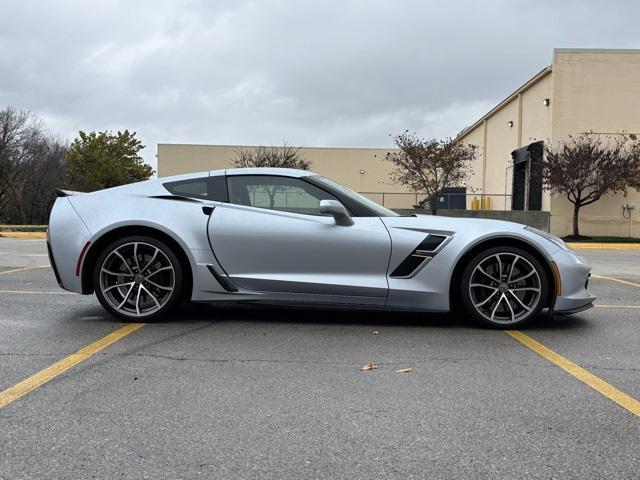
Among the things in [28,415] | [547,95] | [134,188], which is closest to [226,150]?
[547,95]

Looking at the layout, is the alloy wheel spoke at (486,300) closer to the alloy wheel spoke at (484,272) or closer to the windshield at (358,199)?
the alloy wheel spoke at (484,272)

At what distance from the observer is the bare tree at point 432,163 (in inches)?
1097

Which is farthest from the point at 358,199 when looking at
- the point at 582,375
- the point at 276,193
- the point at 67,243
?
the point at 67,243

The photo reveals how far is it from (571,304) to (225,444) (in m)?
3.50

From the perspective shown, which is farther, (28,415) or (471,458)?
(28,415)

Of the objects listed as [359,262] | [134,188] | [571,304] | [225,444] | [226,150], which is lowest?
[225,444]

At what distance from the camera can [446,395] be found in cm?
333

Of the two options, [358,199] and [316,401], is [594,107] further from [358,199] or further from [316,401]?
[316,401]

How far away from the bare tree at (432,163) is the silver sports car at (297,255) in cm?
2307

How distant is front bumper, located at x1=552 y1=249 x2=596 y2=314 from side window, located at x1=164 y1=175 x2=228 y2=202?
9.86 ft

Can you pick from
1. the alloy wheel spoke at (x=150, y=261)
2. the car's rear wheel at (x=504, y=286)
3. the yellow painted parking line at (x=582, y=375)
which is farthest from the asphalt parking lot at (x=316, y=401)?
the alloy wheel spoke at (x=150, y=261)

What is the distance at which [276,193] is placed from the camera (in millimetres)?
5211

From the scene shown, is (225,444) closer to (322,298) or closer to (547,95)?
(322,298)

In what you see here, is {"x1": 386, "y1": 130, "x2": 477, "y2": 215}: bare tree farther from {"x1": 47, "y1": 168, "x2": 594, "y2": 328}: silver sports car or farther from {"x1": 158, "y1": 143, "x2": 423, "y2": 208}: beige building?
{"x1": 47, "y1": 168, "x2": 594, "y2": 328}: silver sports car
